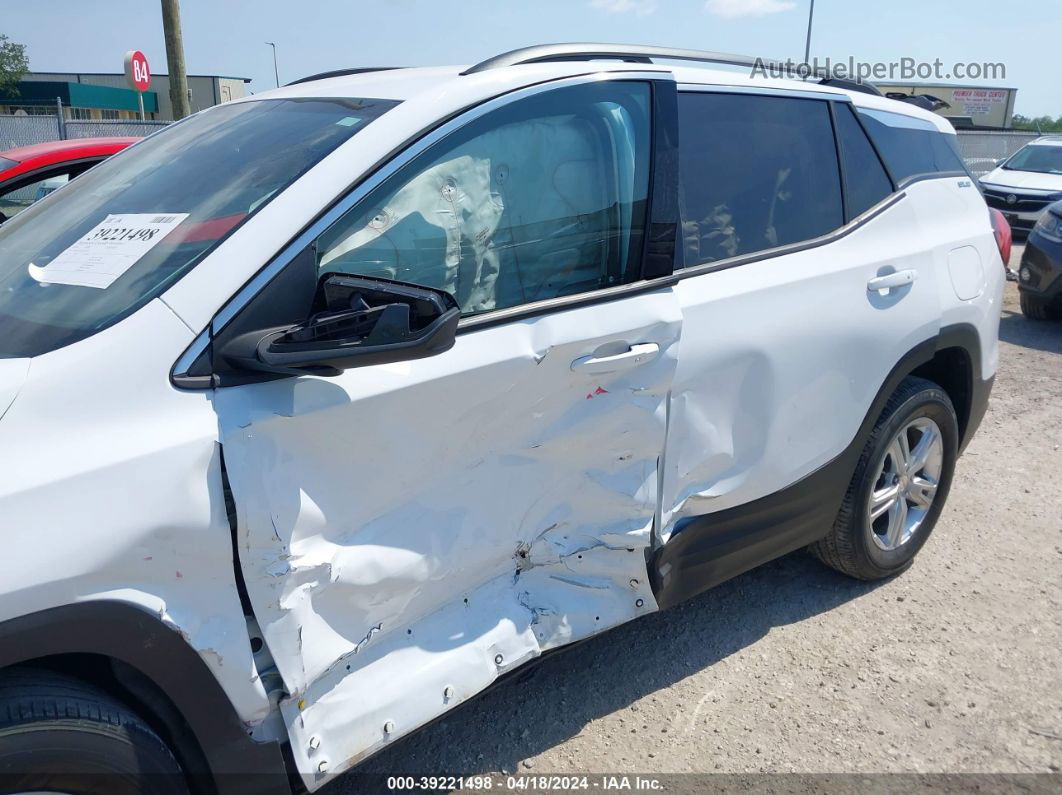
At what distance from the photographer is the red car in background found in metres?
4.70

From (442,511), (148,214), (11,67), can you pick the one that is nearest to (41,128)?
(148,214)

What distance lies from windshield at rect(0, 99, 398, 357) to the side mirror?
0.93 feet

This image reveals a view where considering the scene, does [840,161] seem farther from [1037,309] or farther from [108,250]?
[1037,309]

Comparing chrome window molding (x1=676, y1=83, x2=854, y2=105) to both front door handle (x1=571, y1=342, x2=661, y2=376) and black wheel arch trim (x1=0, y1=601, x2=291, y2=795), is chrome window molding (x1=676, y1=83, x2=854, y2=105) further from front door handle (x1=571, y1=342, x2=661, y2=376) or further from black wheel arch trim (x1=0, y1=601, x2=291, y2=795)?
black wheel arch trim (x1=0, y1=601, x2=291, y2=795)

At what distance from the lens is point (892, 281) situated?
3.16 meters

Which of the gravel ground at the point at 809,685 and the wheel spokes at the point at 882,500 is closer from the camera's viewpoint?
the gravel ground at the point at 809,685

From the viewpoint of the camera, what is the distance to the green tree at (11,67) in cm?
4897

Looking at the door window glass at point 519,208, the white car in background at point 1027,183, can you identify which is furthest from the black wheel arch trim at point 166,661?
the white car in background at point 1027,183

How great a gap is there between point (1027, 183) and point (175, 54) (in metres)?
12.2

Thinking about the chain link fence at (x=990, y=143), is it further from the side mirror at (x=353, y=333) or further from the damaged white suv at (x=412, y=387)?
the side mirror at (x=353, y=333)

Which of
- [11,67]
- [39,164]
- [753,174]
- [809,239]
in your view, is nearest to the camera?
[753,174]

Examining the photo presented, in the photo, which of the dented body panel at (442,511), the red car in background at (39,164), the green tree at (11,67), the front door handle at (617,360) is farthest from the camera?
the green tree at (11,67)

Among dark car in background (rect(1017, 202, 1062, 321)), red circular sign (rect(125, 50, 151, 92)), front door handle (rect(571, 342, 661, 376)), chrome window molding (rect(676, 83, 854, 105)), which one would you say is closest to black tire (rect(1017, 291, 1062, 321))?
dark car in background (rect(1017, 202, 1062, 321))

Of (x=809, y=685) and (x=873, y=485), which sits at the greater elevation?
(x=873, y=485)
